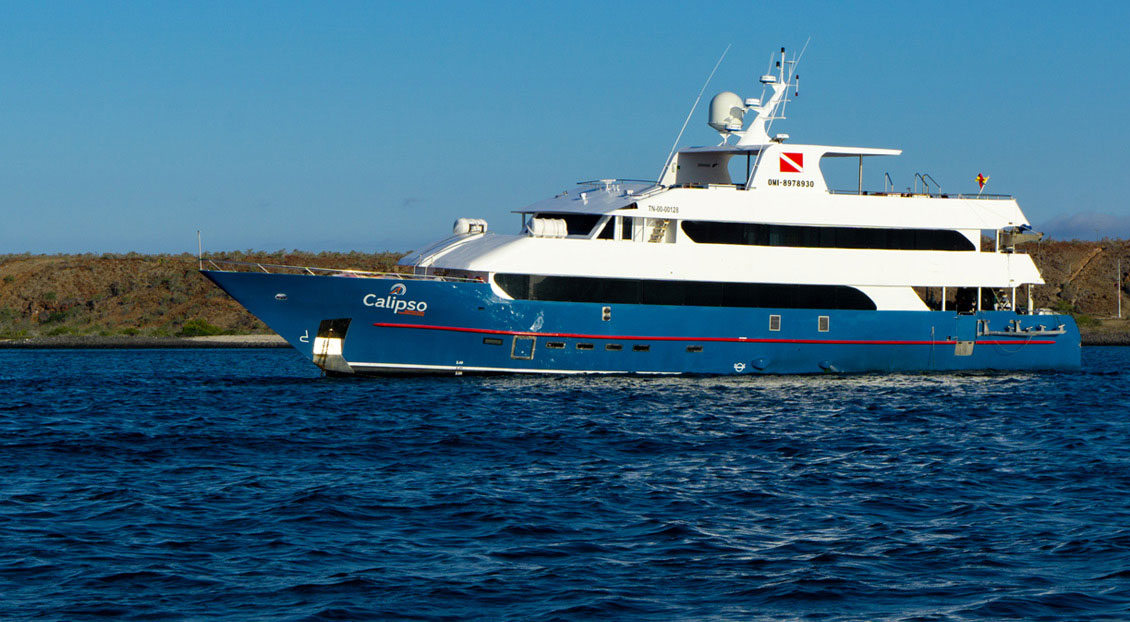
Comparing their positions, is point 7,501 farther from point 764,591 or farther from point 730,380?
point 730,380

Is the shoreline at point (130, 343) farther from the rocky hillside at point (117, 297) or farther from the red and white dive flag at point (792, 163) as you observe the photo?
the red and white dive flag at point (792, 163)

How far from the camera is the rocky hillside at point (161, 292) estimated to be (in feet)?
223

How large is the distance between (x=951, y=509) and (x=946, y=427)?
26.5ft

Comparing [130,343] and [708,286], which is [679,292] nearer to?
[708,286]

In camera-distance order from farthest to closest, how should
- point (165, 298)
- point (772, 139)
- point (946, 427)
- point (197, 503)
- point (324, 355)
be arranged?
point (165, 298) < point (772, 139) < point (324, 355) < point (946, 427) < point (197, 503)

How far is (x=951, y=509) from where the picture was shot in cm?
1384

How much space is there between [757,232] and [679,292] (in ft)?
9.09

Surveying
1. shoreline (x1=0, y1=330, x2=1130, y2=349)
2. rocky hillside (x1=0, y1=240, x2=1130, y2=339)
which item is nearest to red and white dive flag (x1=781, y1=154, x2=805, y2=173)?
shoreline (x1=0, y1=330, x2=1130, y2=349)

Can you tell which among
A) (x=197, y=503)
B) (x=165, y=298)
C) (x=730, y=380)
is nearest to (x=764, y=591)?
(x=197, y=503)

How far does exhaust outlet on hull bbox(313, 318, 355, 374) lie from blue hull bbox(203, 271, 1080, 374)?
0.02m

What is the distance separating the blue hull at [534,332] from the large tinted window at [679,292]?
25cm

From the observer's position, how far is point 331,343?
27891mm

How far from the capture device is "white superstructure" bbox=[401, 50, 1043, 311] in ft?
94.6

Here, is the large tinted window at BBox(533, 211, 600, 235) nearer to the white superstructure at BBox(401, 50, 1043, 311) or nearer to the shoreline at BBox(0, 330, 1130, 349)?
the white superstructure at BBox(401, 50, 1043, 311)
